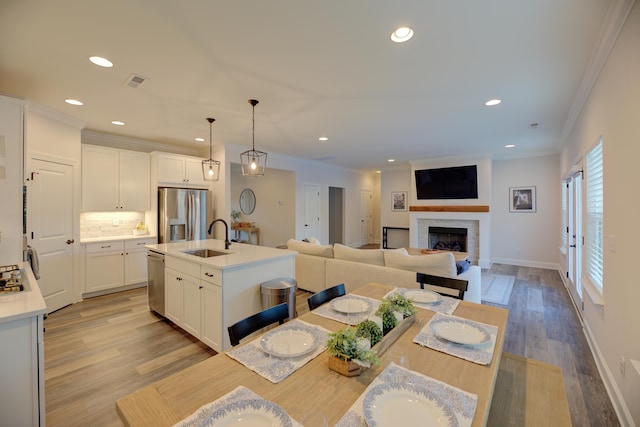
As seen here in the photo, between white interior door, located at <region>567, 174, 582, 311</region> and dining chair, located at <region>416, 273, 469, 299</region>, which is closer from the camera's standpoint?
dining chair, located at <region>416, 273, 469, 299</region>

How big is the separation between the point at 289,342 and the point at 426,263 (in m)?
2.49

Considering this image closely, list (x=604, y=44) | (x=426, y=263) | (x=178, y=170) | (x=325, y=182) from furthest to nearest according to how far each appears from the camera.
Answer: (x=325, y=182), (x=178, y=170), (x=426, y=263), (x=604, y=44)

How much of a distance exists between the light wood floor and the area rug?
0.17 meters

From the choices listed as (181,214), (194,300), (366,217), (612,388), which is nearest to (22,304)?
(194,300)

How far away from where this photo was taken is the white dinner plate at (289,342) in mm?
1196

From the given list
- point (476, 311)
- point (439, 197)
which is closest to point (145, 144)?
point (476, 311)

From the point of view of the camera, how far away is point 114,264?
14.6ft

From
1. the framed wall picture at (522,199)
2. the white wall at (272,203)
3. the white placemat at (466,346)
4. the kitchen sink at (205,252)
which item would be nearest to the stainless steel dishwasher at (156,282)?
the kitchen sink at (205,252)

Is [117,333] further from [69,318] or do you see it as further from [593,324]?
[593,324]

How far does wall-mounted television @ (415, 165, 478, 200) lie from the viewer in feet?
21.3

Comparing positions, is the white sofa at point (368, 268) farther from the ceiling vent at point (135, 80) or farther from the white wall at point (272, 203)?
the ceiling vent at point (135, 80)

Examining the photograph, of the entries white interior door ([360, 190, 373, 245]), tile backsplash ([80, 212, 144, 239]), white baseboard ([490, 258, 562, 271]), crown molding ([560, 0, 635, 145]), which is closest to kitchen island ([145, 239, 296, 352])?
tile backsplash ([80, 212, 144, 239])

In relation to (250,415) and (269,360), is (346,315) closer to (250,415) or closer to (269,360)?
(269,360)

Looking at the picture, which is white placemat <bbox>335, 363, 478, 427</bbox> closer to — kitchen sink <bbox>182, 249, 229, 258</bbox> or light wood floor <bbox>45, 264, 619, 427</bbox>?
light wood floor <bbox>45, 264, 619, 427</bbox>
